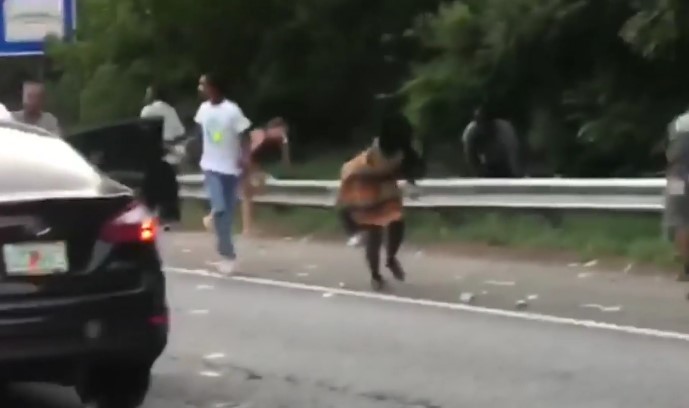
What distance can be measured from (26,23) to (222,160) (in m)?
13.1

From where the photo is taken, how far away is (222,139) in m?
16.4

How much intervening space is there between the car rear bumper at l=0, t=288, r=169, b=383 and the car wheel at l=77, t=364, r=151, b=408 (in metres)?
0.35

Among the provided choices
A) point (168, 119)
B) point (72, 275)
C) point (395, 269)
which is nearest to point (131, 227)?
point (72, 275)

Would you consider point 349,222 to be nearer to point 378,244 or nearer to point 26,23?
point 378,244

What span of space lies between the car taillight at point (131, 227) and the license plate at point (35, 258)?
24cm

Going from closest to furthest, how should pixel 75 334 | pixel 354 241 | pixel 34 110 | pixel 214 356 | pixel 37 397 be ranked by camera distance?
pixel 75 334 → pixel 37 397 → pixel 214 356 → pixel 34 110 → pixel 354 241

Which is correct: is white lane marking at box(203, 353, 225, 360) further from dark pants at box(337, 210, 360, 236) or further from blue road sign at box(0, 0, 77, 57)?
blue road sign at box(0, 0, 77, 57)

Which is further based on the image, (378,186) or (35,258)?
(378,186)

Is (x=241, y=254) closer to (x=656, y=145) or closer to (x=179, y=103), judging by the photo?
(x=656, y=145)

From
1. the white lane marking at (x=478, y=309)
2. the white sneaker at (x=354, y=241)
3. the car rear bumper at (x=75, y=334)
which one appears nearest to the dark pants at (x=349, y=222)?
the white lane marking at (x=478, y=309)

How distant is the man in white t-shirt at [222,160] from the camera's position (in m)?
16.4

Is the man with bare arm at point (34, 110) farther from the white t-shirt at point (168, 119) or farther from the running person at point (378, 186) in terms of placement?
the white t-shirt at point (168, 119)

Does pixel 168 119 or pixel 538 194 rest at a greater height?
pixel 168 119

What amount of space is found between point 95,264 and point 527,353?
139 inches
